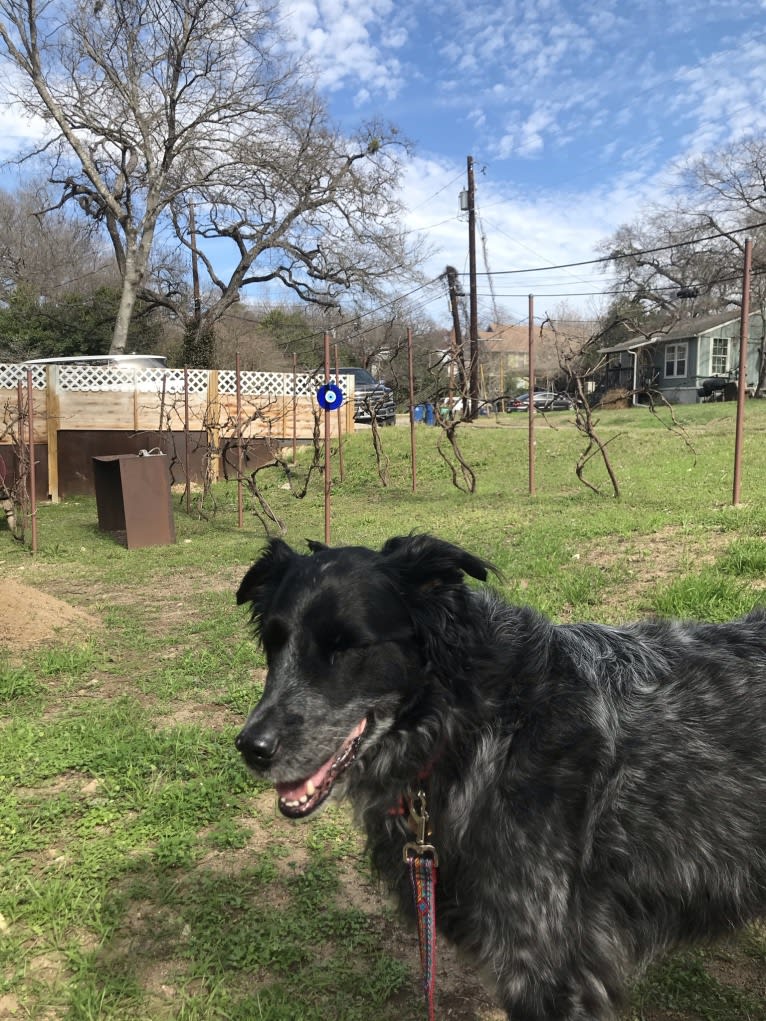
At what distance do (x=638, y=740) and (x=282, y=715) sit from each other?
38.2 inches

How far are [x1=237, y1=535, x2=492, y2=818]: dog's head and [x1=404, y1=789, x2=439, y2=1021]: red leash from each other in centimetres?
23

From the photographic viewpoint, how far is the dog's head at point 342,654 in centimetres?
180

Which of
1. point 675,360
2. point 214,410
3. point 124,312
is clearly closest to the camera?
point 214,410

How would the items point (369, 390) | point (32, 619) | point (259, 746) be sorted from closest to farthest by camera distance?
point (259, 746) < point (32, 619) < point (369, 390)

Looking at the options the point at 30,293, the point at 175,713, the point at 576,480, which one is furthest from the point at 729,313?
the point at 175,713

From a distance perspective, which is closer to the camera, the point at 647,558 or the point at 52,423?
the point at 647,558

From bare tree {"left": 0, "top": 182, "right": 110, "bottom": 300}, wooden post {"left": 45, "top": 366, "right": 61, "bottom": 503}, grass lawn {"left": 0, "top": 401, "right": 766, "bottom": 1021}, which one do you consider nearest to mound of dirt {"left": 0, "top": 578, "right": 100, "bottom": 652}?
grass lawn {"left": 0, "top": 401, "right": 766, "bottom": 1021}

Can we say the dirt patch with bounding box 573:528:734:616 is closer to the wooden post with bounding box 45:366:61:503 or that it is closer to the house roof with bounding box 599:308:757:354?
the wooden post with bounding box 45:366:61:503

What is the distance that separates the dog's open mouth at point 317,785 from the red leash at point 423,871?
0.23 m

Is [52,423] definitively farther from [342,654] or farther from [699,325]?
[699,325]

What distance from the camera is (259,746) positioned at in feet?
5.79

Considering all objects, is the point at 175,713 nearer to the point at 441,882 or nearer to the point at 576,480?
the point at 441,882

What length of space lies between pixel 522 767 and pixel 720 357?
147 feet

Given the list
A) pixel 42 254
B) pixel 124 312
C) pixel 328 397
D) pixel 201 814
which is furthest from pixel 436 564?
pixel 42 254
